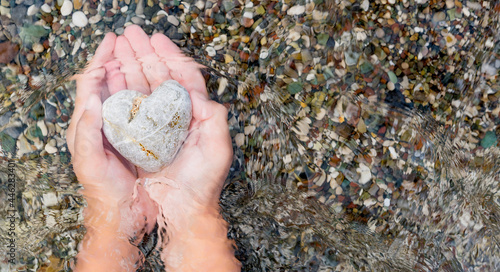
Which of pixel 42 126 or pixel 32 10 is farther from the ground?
pixel 32 10

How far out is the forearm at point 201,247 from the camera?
3307 millimetres

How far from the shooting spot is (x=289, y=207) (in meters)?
3.39

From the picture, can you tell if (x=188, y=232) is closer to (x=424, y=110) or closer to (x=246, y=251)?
(x=246, y=251)

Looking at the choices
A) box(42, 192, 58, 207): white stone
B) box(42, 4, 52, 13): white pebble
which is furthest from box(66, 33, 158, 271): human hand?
box(42, 4, 52, 13): white pebble

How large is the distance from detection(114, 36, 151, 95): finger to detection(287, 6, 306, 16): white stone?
4.31ft

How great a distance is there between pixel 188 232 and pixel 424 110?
2.22 m

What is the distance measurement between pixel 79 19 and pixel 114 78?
1.96 ft

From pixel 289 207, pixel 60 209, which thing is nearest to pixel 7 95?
pixel 60 209

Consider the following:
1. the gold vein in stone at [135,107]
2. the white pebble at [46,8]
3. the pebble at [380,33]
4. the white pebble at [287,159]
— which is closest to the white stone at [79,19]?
the white pebble at [46,8]

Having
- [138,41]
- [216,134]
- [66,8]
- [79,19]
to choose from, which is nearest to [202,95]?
[216,134]

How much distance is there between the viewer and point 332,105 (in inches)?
135

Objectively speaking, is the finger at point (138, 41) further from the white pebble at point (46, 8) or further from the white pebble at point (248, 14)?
the white pebble at point (248, 14)

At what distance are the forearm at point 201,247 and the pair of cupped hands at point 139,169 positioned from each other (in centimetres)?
9

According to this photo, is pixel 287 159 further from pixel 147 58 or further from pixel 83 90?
pixel 83 90
